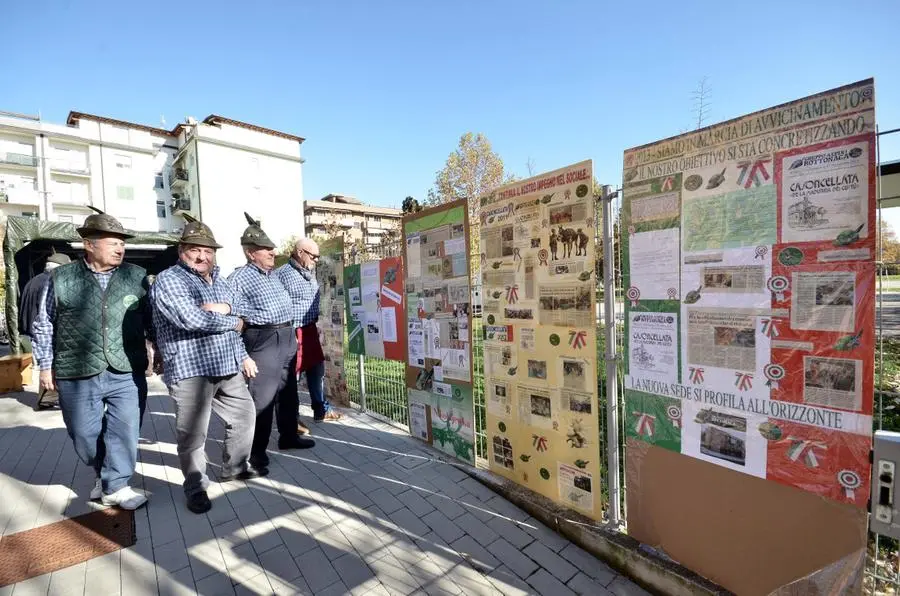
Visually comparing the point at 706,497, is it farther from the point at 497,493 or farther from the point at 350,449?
the point at 350,449

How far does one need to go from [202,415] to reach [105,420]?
85 centimetres

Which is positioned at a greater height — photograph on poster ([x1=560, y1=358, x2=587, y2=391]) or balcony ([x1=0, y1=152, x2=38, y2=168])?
balcony ([x1=0, y1=152, x2=38, y2=168])

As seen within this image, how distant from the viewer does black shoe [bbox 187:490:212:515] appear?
10.1 feet

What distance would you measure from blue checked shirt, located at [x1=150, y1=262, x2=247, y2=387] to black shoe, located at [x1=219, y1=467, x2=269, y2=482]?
3.34 feet

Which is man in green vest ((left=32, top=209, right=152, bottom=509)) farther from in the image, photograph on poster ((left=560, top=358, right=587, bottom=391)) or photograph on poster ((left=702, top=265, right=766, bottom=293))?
photograph on poster ((left=702, top=265, right=766, bottom=293))

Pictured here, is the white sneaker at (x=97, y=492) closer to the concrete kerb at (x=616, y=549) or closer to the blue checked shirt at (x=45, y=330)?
the blue checked shirt at (x=45, y=330)

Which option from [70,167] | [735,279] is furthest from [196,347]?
[70,167]

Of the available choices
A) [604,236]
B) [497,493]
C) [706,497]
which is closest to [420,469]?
[497,493]

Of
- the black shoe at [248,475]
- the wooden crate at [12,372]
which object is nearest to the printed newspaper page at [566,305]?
the black shoe at [248,475]

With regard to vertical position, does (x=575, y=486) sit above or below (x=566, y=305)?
below

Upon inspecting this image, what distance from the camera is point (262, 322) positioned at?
374cm

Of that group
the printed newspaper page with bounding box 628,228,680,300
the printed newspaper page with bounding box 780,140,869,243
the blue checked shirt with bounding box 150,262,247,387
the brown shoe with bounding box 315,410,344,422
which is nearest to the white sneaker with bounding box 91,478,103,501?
the blue checked shirt with bounding box 150,262,247,387

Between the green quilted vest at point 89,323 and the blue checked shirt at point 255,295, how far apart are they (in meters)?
0.79

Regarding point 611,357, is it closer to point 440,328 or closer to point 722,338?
point 722,338
